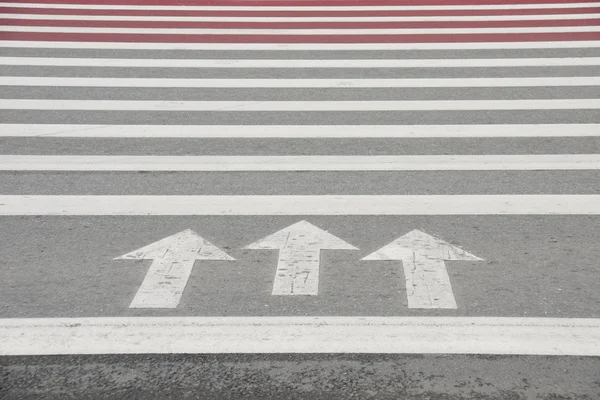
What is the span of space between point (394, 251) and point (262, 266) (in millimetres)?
958

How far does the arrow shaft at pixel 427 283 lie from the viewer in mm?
5340

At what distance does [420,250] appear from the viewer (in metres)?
6.17

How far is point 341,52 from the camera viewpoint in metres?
12.9

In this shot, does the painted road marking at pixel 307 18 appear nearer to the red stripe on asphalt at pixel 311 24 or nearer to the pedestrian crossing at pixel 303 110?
the pedestrian crossing at pixel 303 110

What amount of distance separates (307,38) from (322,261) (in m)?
8.39

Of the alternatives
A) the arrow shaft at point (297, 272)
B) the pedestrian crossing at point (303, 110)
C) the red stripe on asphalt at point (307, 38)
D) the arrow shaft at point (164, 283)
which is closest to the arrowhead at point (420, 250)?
the arrow shaft at point (297, 272)

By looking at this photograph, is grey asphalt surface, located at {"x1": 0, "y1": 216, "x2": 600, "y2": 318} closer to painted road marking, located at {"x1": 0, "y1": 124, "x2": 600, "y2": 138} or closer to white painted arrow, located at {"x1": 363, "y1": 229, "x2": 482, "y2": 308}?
white painted arrow, located at {"x1": 363, "y1": 229, "x2": 482, "y2": 308}

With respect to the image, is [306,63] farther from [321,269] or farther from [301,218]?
[321,269]

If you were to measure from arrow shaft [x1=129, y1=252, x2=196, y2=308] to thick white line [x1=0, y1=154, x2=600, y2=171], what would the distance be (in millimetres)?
2124

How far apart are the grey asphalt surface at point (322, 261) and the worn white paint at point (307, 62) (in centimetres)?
139

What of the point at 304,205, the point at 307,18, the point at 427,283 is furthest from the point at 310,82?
the point at 427,283

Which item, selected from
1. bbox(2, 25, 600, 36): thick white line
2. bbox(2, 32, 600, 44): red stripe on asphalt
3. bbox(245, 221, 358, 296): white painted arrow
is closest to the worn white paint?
bbox(2, 32, 600, 44): red stripe on asphalt

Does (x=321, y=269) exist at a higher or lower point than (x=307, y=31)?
lower

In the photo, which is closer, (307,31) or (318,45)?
(318,45)
